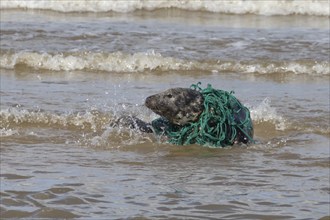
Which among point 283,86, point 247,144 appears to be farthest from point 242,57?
point 247,144

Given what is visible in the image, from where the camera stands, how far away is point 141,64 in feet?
41.4

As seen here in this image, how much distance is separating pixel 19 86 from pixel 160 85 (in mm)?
1660

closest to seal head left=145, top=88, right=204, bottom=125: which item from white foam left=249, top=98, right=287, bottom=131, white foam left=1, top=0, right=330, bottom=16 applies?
white foam left=249, top=98, right=287, bottom=131

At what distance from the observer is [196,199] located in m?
5.75

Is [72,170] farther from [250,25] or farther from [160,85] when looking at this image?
[250,25]

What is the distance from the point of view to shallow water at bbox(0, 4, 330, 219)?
5734mm

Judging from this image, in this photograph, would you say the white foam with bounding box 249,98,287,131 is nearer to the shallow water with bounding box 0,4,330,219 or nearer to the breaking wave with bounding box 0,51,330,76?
the shallow water with bounding box 0,4,330,219

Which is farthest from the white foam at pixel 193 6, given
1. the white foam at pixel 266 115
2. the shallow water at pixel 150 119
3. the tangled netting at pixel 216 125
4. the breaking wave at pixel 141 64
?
the tangled netting at pixel 216 125

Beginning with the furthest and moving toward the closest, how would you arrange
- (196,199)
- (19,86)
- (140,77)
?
(140,77)
(19,86)
(196,199)

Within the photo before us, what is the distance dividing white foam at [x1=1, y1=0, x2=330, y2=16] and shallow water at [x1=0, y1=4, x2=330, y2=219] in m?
2.17

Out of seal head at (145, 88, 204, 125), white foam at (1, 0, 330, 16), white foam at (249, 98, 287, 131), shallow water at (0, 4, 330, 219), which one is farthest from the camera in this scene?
white foam at (1, 0, 330, 16)

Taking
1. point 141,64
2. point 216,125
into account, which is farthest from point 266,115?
point 141,64

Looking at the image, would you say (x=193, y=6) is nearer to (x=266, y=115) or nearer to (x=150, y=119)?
(x=266, y=115)

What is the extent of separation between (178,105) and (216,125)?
35 cm
